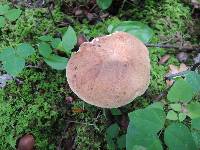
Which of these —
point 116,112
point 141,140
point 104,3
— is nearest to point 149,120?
point 141,140

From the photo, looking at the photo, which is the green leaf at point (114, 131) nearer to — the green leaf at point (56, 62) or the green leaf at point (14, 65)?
the green leaf at point (56, 62)

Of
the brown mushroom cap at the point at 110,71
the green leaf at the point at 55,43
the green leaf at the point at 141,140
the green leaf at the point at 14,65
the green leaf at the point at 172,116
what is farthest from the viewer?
the green leaf at the point at 55,43

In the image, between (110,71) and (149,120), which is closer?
(149,120)

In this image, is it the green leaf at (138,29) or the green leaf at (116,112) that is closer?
the green leaf at (116,112)

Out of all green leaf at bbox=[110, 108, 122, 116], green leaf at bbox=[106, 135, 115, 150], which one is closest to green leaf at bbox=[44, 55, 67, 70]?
green leaf at bbox=[110, 108, 122, 116]

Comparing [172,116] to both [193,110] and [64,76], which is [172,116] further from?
[64,76]

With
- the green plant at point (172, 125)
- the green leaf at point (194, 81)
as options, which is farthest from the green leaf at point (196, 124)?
the green leaf at point (194, 81)
